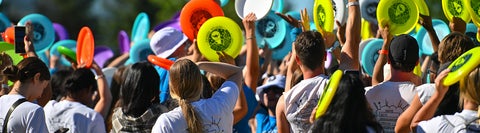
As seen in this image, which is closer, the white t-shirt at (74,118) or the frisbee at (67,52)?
the white t-shirt at (74,118)

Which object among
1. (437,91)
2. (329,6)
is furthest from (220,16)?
(437,91)

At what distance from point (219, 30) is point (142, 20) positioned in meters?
5.48

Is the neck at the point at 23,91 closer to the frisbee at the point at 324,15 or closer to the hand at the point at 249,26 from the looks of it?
the hand at the point at 249,26

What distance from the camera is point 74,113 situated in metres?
8.62

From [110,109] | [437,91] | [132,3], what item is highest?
[437,91]

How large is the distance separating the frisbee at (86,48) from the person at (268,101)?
1.54 metres

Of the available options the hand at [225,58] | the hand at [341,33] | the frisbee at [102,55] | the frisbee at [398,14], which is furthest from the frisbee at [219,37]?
the frisbee at [102,55]

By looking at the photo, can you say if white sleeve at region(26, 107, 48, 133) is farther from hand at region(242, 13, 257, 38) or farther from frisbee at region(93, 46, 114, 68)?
frisbee at region(93, 46, 114, 68)

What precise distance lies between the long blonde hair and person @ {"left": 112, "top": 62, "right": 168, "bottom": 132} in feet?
1.84

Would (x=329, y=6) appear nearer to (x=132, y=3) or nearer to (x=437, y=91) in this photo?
(x=437, y=91)

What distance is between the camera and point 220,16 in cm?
873

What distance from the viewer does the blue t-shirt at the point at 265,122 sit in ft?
32.1

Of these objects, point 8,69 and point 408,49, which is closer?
point 408,49

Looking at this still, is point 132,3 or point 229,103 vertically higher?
point 229,103
